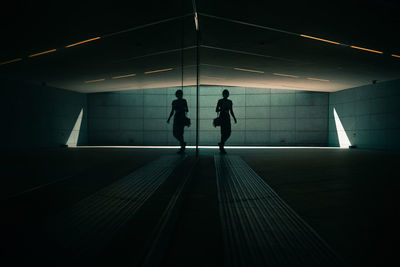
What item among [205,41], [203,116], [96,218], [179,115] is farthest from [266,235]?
[203,116]

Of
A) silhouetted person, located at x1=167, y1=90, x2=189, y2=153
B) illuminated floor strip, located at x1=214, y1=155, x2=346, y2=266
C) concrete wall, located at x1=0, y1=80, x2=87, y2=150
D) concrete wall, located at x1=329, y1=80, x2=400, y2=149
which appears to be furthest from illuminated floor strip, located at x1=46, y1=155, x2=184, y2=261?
concrete wall, located at x1=329, y1=80, x2=400, y2=149

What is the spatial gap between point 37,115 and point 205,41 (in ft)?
29.3

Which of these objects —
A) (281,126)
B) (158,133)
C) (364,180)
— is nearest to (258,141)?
(281,126)

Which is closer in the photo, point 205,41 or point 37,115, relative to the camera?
point 205,41

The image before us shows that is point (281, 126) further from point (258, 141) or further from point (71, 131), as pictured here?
point (71, 131)

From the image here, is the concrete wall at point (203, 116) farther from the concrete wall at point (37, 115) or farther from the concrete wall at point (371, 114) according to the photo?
the concrete wall at point (371, 114)

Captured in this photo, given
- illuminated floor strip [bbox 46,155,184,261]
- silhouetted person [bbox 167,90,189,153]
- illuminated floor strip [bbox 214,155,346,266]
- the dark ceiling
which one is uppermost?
the dark ceiling

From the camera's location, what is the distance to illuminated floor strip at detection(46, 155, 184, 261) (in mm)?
1643

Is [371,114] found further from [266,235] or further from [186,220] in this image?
[186,220]

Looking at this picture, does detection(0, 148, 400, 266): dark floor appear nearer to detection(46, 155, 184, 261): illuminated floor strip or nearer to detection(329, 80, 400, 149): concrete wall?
detection(46, 155, 184, 261): illuminated floor strip

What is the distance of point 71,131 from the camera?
14703 mm

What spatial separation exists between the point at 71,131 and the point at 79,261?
48.7 ft

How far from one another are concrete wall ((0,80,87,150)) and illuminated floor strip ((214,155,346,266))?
1123cm

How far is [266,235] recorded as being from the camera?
194cm
